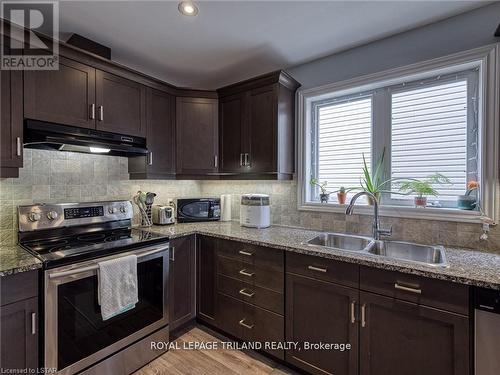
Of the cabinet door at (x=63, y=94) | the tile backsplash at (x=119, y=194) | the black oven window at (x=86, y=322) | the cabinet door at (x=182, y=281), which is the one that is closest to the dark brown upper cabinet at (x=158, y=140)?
the tile backsplash at (x=119, y=194)

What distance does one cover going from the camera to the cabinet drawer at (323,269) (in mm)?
1507

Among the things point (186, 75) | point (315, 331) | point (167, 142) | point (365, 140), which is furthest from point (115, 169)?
point (365, 140)

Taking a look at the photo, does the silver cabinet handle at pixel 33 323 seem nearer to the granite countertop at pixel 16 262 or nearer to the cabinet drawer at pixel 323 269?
the granite countertop at pixel 16 262

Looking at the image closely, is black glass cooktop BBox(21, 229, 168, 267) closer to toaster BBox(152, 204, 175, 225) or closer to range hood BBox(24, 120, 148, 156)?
toaster BBox(152, 204, 175, 225)

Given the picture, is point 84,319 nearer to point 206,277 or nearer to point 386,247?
point 206,277

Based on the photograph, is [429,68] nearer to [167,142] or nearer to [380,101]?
[380,101]

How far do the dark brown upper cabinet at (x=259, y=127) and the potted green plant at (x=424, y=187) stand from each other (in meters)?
1.01

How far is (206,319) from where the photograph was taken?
2270 mm

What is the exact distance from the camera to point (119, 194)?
2.38 m

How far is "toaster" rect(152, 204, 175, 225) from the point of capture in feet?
8.31

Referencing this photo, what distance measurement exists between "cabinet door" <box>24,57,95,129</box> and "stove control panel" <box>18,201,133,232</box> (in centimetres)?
64

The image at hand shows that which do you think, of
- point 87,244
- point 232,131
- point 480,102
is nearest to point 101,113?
point 87,244

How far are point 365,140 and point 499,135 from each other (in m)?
0.84

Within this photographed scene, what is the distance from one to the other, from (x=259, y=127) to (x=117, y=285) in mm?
1703
